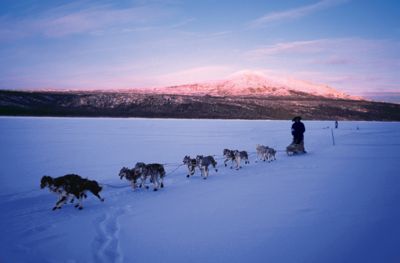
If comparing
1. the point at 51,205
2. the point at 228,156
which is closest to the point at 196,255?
the point at 51,205

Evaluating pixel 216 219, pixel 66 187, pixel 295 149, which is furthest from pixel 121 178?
pixel 295 149

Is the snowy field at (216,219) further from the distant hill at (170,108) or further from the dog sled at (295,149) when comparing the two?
the distant hill at (170,108)

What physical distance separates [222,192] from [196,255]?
4.19 m

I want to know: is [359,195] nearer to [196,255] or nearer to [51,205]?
[196,255]

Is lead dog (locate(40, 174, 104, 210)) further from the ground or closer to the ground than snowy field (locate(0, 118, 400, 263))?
further from the ground

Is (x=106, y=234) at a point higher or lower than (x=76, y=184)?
lower

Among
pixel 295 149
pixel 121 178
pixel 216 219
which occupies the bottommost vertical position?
pixel 216 219

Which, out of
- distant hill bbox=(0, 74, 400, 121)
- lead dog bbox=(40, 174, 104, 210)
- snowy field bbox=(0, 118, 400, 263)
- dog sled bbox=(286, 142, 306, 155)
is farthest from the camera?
distant hill bbox=(0, 74, 400, 121)

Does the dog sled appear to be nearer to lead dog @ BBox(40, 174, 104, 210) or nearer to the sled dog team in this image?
the sled dog team

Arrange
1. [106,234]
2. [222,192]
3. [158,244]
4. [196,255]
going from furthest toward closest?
1. [222,192]
2. [106,234]
3. [158,244]
4. [196,255]

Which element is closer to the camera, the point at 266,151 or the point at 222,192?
the point at 222,192

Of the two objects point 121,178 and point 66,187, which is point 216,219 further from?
point 121,178

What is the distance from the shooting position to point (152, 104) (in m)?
88.2

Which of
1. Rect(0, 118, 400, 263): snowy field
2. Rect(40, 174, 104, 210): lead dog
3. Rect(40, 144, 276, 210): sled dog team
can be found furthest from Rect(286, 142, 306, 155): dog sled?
Rect(40, 174, 104, 210): lead dog
